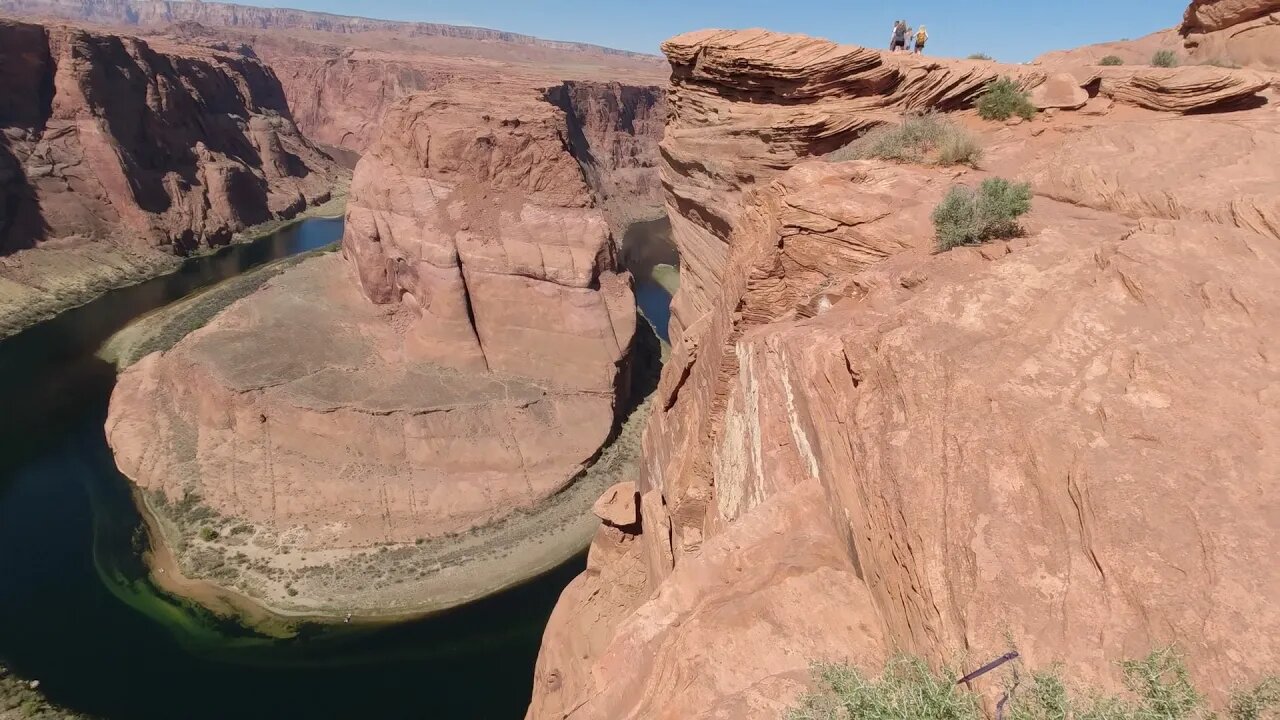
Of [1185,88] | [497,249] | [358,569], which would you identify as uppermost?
[1185,88]

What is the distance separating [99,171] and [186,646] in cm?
4005

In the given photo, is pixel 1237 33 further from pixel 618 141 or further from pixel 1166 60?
pixel 618 141

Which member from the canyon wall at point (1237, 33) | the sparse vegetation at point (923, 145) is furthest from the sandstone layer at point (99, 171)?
the canyon wall at point (1237, 33)

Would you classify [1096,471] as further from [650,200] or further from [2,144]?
[650,200]

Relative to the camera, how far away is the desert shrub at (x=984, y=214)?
725cm

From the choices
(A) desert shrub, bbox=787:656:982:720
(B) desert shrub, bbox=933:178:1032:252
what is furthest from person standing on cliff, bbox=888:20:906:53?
(A) desert shrub, bbox=787:656:982:720

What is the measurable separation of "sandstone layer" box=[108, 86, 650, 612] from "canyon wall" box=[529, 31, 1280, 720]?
43.6 ft

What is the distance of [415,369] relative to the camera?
906 inches

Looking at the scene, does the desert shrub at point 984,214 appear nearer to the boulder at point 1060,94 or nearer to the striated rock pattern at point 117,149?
the boulder at point 1060,94

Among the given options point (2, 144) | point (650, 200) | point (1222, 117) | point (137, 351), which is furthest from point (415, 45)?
point (1222, 117)

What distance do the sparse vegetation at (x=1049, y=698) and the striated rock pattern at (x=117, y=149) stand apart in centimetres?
5164

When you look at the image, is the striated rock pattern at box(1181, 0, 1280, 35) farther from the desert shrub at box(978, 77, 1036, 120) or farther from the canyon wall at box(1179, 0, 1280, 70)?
the desert shrub at box(978, 77, 1036, 120)

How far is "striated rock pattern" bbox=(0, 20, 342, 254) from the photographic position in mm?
39812

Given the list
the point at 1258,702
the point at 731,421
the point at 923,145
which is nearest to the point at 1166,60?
the point at 923,145
